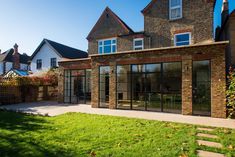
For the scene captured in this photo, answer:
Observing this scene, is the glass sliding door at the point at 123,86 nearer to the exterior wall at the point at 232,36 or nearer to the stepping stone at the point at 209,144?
the exterior wall at the point at 232,36

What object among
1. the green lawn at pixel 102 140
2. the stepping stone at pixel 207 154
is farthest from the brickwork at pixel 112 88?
the stepping stone at pixel 207 154

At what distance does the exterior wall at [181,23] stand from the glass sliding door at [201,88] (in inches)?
223

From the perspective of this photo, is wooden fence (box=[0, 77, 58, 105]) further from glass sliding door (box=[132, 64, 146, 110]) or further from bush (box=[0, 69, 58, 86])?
glass sliding door (box=[132, 64, 146, 110])

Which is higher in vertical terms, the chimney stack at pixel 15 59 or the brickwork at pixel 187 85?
the chimney stack at pixel 15 59

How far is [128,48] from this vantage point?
18422 mm

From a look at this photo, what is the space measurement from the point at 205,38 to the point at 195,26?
1416mm

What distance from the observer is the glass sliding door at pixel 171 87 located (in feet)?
37.5

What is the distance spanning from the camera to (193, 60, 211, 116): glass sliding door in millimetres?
10417

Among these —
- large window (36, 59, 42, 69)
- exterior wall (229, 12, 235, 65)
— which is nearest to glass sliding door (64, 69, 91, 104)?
exterior wall (229, 12, 235, 65)

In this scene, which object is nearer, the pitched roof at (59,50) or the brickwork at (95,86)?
the brickwork at (95,86)

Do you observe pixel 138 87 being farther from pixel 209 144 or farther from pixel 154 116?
pixel 209 144

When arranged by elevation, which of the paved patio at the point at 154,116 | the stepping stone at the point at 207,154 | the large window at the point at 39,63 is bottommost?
the paved patio at the point at 154,116

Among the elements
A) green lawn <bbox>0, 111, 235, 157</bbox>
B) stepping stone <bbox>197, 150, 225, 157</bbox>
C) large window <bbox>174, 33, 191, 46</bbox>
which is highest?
large window <bbox>174, 33, 191, 46</bbox>

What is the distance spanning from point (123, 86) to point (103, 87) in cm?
189
